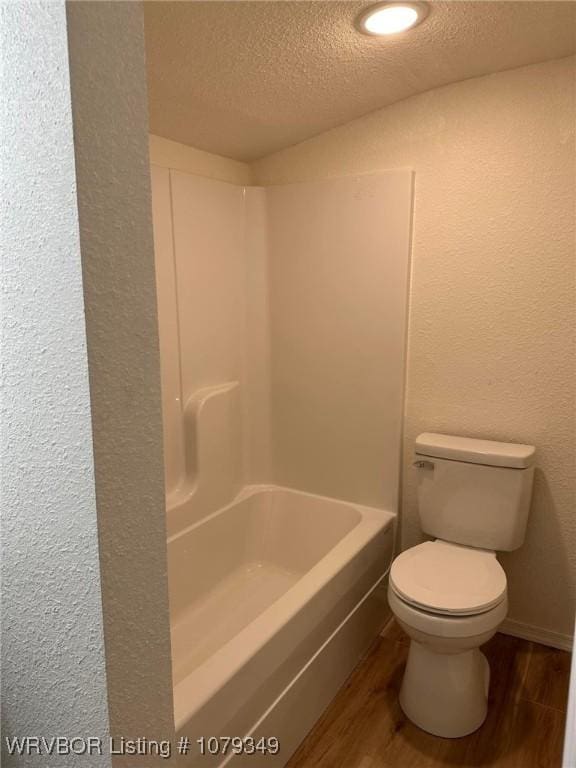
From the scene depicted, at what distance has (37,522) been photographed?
0.79 metres

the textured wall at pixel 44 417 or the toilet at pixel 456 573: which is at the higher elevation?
the textured wall at pixel 44 417

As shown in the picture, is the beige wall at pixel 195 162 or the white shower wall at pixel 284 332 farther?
the white shower wall at pixel 284 332

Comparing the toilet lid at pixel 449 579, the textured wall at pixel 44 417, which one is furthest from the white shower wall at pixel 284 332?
the textured wall at pixel 44 417

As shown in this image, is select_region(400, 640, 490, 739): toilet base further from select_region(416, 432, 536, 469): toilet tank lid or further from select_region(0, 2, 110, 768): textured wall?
select_region(0, 2, 110, 768): textured wall

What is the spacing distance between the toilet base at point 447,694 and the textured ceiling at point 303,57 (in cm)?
192

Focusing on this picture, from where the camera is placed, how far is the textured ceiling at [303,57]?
4.37ft

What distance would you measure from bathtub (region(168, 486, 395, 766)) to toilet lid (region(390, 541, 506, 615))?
22 centimetres

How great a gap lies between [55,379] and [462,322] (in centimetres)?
173

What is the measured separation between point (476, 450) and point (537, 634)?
0.86 meters

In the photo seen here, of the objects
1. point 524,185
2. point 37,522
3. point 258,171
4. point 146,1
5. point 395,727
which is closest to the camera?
point 37,522

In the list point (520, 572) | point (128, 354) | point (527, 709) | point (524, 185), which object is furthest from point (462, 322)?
point (128, 354)

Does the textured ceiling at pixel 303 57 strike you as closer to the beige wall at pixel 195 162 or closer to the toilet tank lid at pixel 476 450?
the beige wall at pixel 195 162

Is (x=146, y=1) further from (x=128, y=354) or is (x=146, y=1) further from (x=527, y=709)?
(x=527, y=709)

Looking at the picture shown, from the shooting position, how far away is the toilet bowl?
1.62 metres
